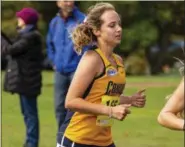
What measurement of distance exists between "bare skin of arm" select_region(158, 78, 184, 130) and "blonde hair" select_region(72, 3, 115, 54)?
58.5 inches

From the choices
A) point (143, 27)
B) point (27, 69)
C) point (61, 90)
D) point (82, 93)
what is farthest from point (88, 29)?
point (143, 27)

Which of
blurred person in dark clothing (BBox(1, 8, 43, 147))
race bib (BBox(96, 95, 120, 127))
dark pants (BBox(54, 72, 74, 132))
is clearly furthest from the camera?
dark pants (BBox(54, 72, 74, 132))

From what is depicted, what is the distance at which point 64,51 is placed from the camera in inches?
345

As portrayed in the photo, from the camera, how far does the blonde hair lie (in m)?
5.25

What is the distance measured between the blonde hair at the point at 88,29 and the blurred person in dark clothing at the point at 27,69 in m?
3.29

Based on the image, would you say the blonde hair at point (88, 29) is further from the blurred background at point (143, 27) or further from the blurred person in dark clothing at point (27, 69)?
the blurred background at point (143, 27)

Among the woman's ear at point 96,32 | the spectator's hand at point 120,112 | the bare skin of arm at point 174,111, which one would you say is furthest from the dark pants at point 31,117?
the bare skin of arm at point 174,111

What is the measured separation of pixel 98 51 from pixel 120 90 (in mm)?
344

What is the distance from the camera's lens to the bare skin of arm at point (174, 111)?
12.3 ft

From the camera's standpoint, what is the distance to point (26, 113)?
8.75m

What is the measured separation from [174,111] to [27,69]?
4.97m

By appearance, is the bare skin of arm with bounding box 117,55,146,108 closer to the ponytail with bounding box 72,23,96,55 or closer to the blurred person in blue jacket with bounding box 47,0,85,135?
the ponytail with bounding box 72,23,96,55

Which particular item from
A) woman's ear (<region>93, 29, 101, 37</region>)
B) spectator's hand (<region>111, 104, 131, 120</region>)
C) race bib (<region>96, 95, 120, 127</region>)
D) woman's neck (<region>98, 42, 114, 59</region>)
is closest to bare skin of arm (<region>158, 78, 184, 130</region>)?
spectator's hand (<region>111, 104, 131, 120</region>)

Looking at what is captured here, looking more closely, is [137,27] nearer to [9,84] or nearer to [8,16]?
[8,16]
